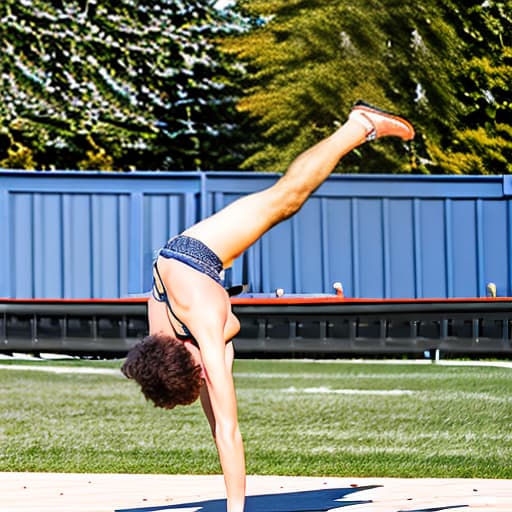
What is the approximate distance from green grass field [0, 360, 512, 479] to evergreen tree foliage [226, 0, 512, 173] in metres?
15.7

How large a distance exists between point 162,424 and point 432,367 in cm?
666

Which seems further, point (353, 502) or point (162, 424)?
point (162, 424)

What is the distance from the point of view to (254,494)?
7.39 m

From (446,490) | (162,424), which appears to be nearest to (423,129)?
(162,424)

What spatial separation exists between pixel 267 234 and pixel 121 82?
58.0 ft

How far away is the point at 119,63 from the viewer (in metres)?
36.9

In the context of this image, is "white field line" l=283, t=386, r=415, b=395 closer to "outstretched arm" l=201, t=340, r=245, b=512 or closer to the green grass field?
the green grass field

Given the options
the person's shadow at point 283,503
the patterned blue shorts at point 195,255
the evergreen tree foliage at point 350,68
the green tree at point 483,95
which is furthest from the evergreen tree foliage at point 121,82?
the patterned blue shorts at point 195,255

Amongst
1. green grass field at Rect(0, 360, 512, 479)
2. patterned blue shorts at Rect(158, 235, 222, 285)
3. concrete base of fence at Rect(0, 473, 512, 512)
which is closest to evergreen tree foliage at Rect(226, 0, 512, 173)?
green grass field at Rect(0, 360, 512, 479)

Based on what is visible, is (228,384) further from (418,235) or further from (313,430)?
(418,235)

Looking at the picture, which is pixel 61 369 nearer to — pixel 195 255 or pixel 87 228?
pixel 87 228

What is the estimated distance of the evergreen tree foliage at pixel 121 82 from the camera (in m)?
35.8

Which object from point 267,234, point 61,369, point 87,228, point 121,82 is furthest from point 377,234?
point 121,82

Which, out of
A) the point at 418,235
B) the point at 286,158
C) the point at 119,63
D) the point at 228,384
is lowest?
the point at 228,384
